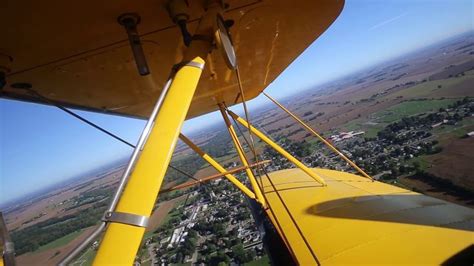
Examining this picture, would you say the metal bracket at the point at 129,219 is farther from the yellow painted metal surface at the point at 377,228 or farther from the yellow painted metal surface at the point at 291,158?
the yellow painted metal surface at the point at 291,158

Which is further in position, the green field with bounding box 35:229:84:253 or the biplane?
the green field with bounding box 35:229:84:253

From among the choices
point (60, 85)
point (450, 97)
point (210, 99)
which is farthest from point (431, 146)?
point (60, 85)

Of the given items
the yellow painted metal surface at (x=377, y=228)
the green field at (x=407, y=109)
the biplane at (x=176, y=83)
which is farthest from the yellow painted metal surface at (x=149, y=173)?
the green field at (x=407, y=109)

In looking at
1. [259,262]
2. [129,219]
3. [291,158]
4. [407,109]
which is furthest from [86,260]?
[407,109]

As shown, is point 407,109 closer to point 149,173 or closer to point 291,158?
point 291,158

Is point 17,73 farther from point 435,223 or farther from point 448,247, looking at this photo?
point 435,223

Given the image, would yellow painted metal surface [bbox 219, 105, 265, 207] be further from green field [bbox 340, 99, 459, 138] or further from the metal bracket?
green field [bbox 340, 99, 459, 138]

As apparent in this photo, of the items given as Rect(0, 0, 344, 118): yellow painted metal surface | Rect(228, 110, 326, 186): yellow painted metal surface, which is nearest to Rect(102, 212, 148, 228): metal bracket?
Rect(0, 0, 344, 118): yellow painted metal surface
